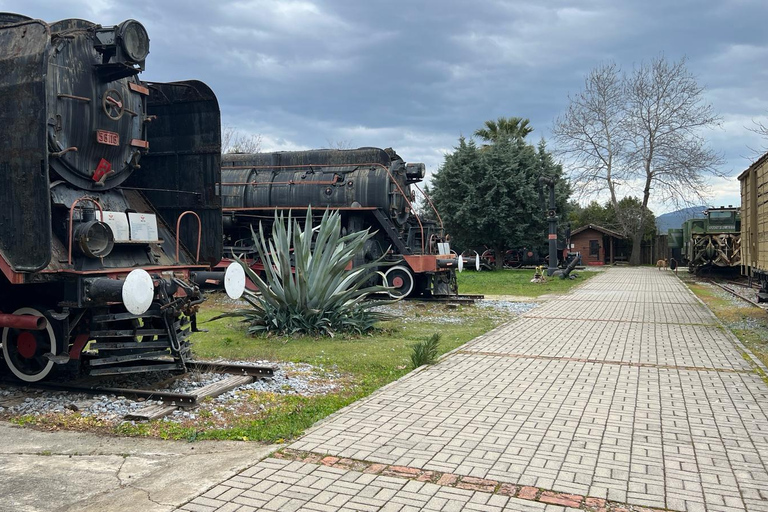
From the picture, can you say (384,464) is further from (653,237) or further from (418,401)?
(653,237)

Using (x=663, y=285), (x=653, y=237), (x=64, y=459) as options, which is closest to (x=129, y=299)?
(x=64, y=459)

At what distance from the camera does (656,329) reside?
10.9m

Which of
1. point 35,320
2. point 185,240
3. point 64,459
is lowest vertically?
point 64,459

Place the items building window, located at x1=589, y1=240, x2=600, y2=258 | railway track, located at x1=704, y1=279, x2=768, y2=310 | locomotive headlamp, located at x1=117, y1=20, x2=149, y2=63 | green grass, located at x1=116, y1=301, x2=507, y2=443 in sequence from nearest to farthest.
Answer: green grass, located at x1=116, y1=301, x2=507, y2=443 < locomotive headlamp, located at x1=117, y1=20, x2=149, y2=63 < railway track, located at x1=704, y1=279, x2=768, y2=310 < building window, located at x1=589, y1=240, x2=600, y2=258

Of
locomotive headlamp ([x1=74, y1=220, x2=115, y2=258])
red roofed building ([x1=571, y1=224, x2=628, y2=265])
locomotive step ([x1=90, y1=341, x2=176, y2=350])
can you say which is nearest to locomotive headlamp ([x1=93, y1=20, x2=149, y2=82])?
locomotive headlamp ([x1=74, y1=220, x2=115, y2=258])

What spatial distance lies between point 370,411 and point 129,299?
231 cm

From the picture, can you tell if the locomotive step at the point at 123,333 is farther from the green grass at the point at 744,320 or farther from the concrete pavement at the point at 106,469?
the green grass at the point at 744,320

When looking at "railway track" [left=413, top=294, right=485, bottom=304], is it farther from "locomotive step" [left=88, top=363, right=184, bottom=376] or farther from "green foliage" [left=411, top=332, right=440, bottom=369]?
"locomotive step" [left=88, top=363, right=184, bottom=376]

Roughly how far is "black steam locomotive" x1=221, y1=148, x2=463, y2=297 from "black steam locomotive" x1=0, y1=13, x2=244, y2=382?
8036mm

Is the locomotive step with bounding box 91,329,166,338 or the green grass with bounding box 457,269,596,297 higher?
the locomotive step with bounding box 91,329,166,338

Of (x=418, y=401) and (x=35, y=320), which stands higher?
(x=35, y=320)

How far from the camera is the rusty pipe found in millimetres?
5770

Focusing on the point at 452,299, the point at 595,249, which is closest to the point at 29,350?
the point at 452,299

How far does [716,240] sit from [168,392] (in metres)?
23.8
